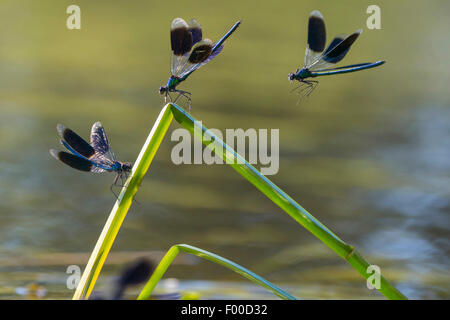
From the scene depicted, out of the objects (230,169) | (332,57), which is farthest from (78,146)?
(230,169)

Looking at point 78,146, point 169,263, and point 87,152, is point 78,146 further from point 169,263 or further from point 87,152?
point 169,263

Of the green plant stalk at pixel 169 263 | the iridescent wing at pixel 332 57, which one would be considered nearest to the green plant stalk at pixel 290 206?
the green plant stalk at pixel 169 263

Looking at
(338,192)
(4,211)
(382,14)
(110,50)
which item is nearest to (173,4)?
(110,50)

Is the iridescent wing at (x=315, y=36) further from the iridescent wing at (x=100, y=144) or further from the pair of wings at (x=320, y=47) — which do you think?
the iridescent wing at (x=100, y=144)

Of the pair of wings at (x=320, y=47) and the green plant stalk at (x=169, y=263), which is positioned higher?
the pair of wings at (x=320, y=47)

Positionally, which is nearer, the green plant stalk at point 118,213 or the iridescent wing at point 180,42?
the green plant stalk at point 118,213

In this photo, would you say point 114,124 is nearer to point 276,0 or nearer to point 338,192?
point 338,192

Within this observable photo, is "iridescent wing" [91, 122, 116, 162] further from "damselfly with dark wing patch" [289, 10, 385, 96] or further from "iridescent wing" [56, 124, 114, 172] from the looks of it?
"damselfly with dark wing patch" [289, 10, 385, 96]
